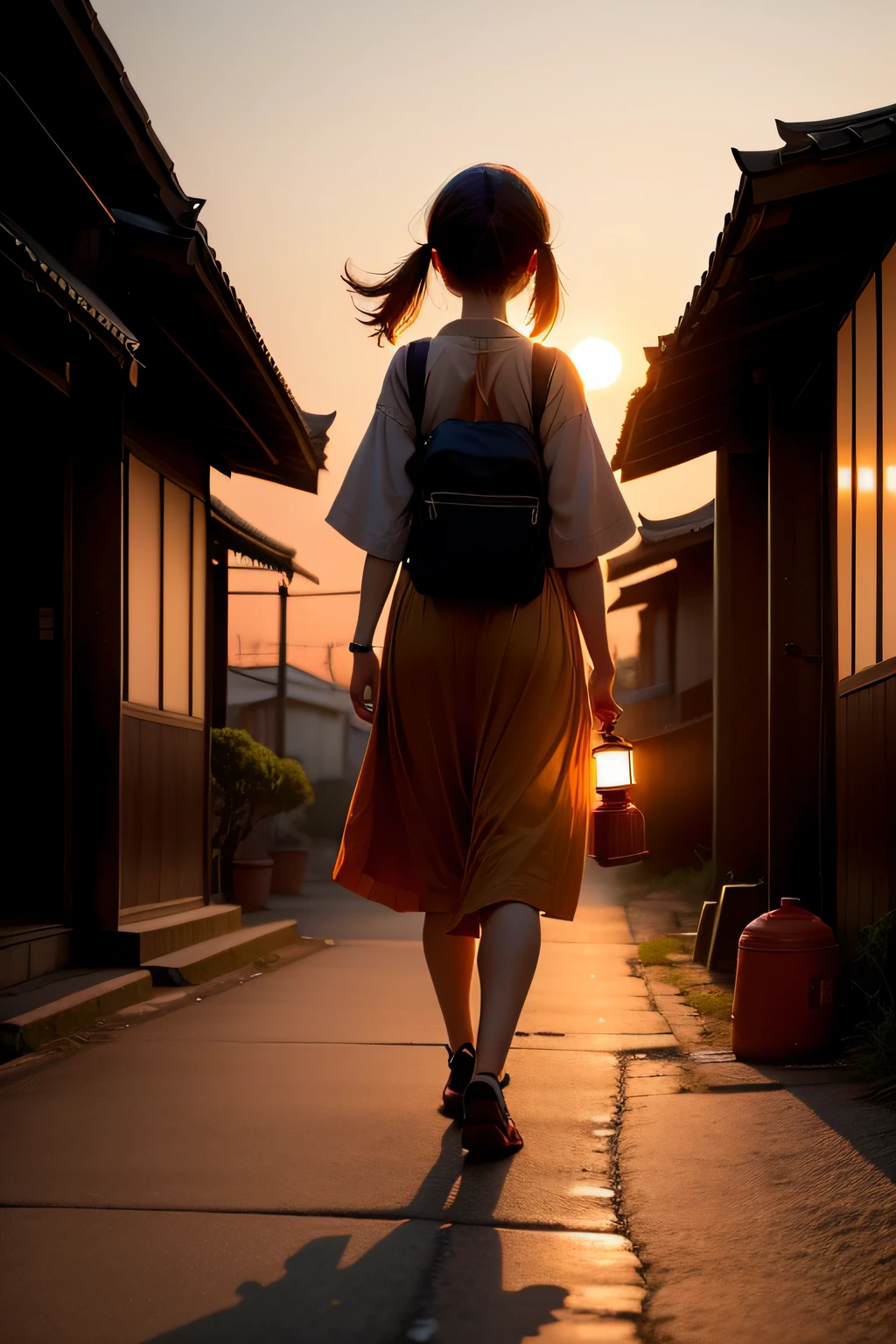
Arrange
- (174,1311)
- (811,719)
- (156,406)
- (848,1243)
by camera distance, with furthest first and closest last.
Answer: (156,406)
(811,719)
(848,1243)
(174,1311)

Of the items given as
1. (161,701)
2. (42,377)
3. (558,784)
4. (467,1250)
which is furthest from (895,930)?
(161,701)

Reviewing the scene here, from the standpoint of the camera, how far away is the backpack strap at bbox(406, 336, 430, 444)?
3180 millimetres

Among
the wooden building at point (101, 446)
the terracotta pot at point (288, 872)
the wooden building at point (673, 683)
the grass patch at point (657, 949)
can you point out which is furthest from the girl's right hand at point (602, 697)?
the terracotta pot at point (288, 872)

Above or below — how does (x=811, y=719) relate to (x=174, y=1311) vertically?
above

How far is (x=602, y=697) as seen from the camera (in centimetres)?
325

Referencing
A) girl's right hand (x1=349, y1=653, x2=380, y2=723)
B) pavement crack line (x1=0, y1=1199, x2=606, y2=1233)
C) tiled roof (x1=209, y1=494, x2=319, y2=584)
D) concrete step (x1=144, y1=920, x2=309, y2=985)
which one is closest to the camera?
pavement crack line (x1=0, y1=1199, x2=606, y2=1233)

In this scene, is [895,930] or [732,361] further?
[732,361]

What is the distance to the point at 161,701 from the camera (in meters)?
7.99

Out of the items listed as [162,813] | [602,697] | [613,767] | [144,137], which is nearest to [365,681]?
[602,697]

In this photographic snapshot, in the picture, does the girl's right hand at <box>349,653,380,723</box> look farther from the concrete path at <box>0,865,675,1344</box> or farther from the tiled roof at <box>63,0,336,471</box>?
the tiled roof at <box>63,0,336,471</box>

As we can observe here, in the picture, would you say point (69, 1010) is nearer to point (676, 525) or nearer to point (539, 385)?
point (539, 385)

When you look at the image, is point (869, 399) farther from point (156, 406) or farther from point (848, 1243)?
point (156, 406)

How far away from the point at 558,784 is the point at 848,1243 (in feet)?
3.80

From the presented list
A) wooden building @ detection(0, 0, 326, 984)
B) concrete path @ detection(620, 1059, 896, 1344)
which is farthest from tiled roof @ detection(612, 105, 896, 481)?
concrete path @ detection(620, 1059, 896, 1344)
